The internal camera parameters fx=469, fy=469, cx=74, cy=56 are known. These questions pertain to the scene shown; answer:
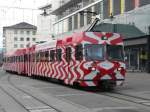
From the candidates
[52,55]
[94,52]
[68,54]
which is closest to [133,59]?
[52,55]

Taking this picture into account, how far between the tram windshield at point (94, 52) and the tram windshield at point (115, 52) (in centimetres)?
39

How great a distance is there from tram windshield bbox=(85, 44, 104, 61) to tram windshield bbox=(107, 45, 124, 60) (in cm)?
39

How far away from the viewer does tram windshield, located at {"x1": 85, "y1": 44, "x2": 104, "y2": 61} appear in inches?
899

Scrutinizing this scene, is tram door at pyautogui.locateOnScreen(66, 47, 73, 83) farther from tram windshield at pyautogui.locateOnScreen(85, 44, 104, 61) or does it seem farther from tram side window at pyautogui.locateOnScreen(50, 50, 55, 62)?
tram side window at pyautogui.locateOnScreen(50, 50, 55, 62)

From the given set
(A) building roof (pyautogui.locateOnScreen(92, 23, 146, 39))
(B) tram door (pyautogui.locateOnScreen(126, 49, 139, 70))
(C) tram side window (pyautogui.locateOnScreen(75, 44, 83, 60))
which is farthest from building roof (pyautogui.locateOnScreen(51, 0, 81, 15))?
(C) tram side window (pyautogui.locateOnScreen(75, 44, 83, 60))

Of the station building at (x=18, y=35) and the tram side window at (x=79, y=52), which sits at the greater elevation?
the station building at (x=18, y=35)

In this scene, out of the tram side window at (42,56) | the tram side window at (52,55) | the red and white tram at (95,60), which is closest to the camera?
the red and white tram at (95,60)

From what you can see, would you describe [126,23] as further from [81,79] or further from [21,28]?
[21,28]

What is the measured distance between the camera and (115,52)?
23.4m

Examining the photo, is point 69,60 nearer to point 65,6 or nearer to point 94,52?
point 94,52

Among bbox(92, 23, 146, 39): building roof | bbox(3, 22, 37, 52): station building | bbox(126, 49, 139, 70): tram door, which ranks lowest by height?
bbox(126, 49, 139, 70): tram door

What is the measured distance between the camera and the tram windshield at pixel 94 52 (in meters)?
22.8

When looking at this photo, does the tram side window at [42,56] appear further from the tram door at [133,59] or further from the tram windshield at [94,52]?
the tram door at [133,59]

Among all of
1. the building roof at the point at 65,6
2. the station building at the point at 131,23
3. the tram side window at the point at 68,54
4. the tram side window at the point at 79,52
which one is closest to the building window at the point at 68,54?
the tram side window at the point at 68,54
